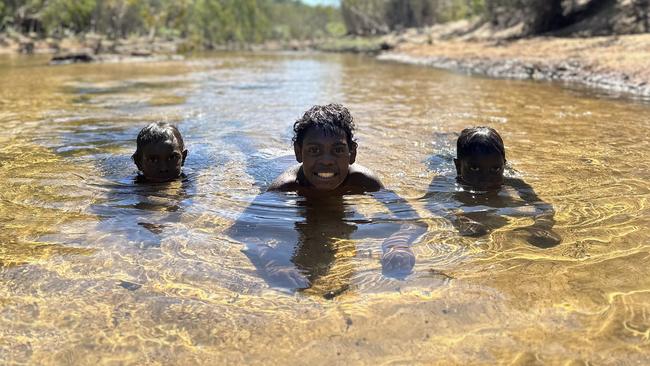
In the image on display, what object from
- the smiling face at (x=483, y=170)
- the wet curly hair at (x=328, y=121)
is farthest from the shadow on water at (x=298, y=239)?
the smiling face at (x=483, y=170)

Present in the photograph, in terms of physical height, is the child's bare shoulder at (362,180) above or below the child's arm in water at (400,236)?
above

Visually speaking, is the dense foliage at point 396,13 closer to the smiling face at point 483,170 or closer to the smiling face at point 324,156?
the smiling face at point 483,170

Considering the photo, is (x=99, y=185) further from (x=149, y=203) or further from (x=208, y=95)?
(x=208, y=95)

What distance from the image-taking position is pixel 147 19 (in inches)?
2031

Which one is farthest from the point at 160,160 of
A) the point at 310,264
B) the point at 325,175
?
the point at 310,264

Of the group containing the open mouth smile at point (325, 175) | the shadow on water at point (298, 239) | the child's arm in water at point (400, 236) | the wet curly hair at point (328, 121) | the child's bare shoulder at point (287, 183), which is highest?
the wet curly hair at point (328, 121)

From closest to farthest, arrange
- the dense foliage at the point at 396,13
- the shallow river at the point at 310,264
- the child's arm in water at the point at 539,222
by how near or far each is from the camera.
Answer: the shallow river at the point at 310,264
the child's arm in water at the point at 539,222
the dense foliage at the point at 396,13

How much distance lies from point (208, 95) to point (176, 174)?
7.97 meters

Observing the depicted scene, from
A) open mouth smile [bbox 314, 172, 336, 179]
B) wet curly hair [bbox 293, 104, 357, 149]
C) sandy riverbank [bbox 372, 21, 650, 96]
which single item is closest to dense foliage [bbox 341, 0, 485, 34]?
sandy riverbank [bbox 372, 21, 650, 96]

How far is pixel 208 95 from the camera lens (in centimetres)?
1266

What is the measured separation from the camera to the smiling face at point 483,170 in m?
4.46

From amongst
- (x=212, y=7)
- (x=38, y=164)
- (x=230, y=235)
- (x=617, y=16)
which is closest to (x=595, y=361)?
(x=230, y=235)

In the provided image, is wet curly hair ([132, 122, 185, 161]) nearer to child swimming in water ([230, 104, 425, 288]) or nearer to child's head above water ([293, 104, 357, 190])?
child swimming in water ([230, 104, 425, 288])

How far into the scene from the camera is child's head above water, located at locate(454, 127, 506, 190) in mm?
4426
